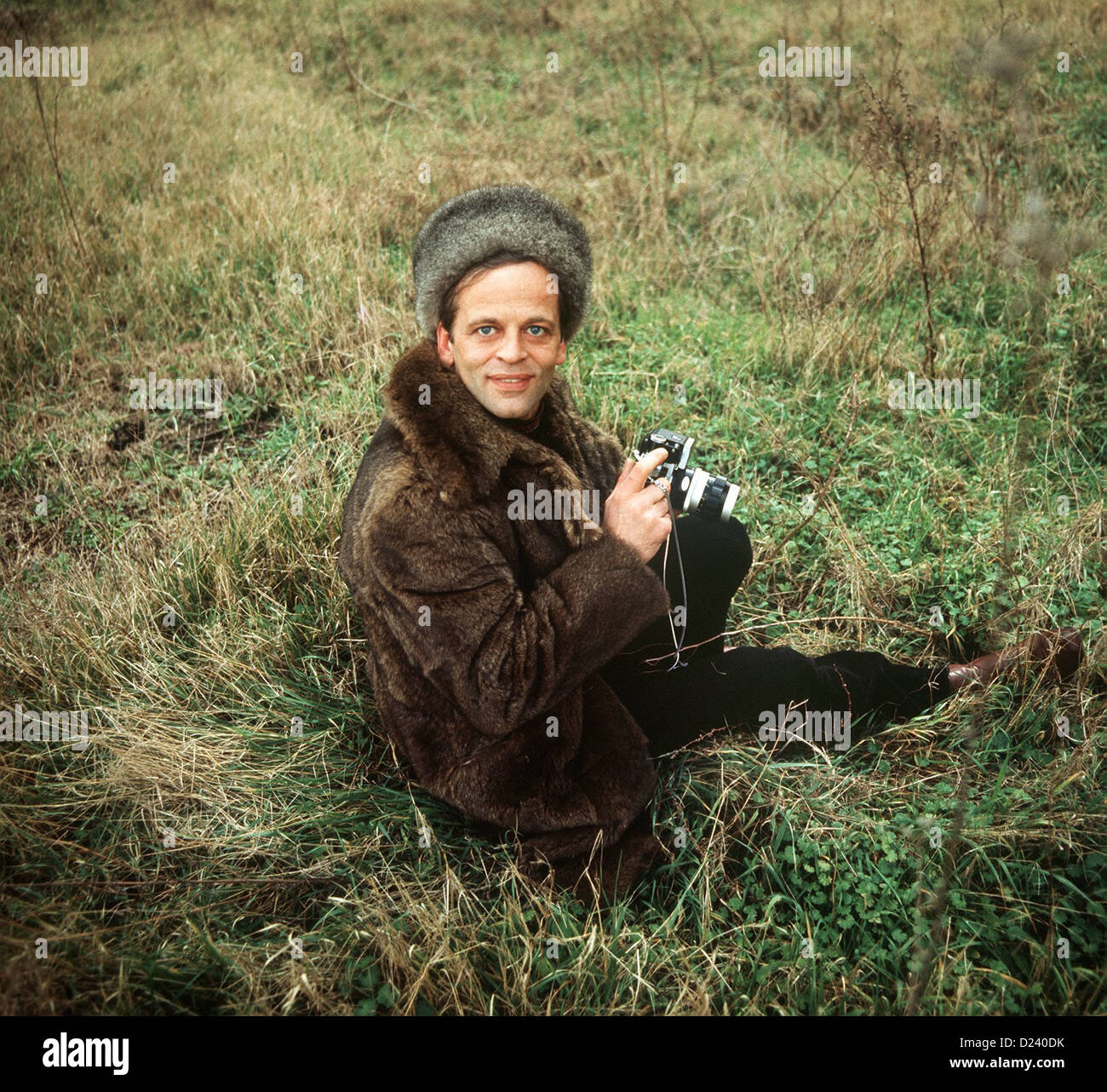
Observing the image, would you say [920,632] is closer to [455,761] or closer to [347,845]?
[455,761]

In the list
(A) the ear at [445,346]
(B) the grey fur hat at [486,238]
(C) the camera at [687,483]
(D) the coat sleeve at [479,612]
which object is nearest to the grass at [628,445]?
(D) the coat sleeve at [479,612]

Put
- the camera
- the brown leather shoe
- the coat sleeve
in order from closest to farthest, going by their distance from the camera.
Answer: the coat sleeve, the camera, the brown leather shoe

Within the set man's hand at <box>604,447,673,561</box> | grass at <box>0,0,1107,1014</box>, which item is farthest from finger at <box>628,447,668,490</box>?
grass at <box>0,0,1107,1014</box>

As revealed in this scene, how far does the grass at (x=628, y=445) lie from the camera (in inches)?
73.6

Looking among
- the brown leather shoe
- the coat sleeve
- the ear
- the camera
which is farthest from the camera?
the brown leather shoe

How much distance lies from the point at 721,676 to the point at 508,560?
0.95 metres

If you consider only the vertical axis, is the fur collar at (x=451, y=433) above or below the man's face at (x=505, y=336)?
below

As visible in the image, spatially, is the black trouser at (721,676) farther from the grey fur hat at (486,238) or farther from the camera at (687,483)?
the grey fur hat at (486,238)

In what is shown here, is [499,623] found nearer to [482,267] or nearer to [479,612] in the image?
[479,612]

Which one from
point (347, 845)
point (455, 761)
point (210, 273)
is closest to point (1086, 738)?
point (455, 761)

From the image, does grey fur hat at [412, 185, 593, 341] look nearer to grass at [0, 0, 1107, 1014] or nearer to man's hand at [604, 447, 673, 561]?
man's hand at [604, 447, 673, 561]

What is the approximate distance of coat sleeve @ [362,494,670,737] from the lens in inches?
65.2

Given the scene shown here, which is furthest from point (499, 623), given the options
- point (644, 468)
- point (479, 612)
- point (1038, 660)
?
point (1038, 660)
